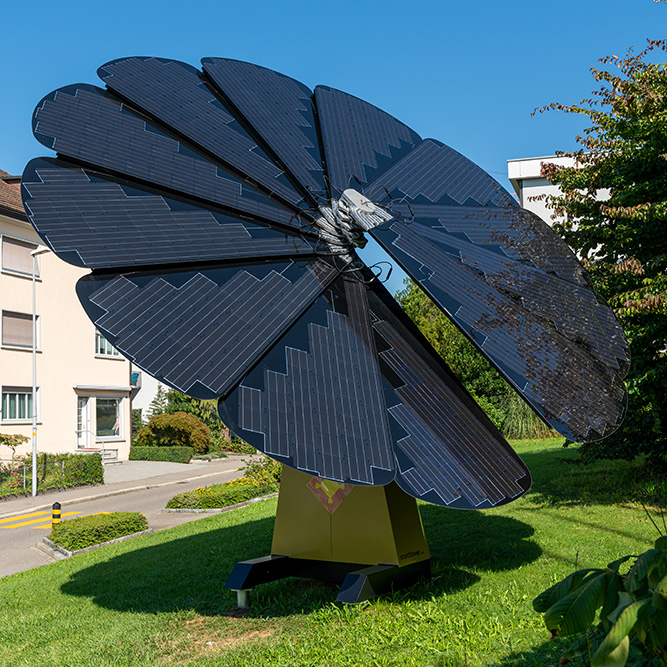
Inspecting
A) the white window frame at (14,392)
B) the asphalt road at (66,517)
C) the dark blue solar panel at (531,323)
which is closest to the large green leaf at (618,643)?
the dark blue solar panel at (531,323)

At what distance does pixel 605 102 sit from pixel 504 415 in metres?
18.3

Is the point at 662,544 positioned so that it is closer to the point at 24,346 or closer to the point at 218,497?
the point at 218,497

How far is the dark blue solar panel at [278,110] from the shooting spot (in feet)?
24.9

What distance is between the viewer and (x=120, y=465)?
3531 centimetres

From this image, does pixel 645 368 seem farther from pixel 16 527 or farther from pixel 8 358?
pixel 8 358

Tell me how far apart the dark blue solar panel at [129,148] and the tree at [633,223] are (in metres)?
6.40

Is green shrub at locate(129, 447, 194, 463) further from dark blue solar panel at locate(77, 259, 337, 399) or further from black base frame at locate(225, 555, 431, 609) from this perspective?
dark blue solar panel at locate(77, 259, 337, 399)

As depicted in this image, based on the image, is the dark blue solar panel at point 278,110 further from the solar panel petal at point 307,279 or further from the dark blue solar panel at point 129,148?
the dark blue solar panel at point 129,148

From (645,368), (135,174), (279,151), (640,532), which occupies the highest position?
(279,151)

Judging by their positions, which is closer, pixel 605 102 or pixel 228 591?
pixel 228 591

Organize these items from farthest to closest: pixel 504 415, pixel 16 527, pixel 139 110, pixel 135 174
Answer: pixel 504 415
pixel 16 527
pixel 139 110
pixel 135 174

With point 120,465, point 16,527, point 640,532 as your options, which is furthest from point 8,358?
point 640,532

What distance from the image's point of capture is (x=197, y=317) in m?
5.59

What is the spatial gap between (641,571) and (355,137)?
23.4 feet
